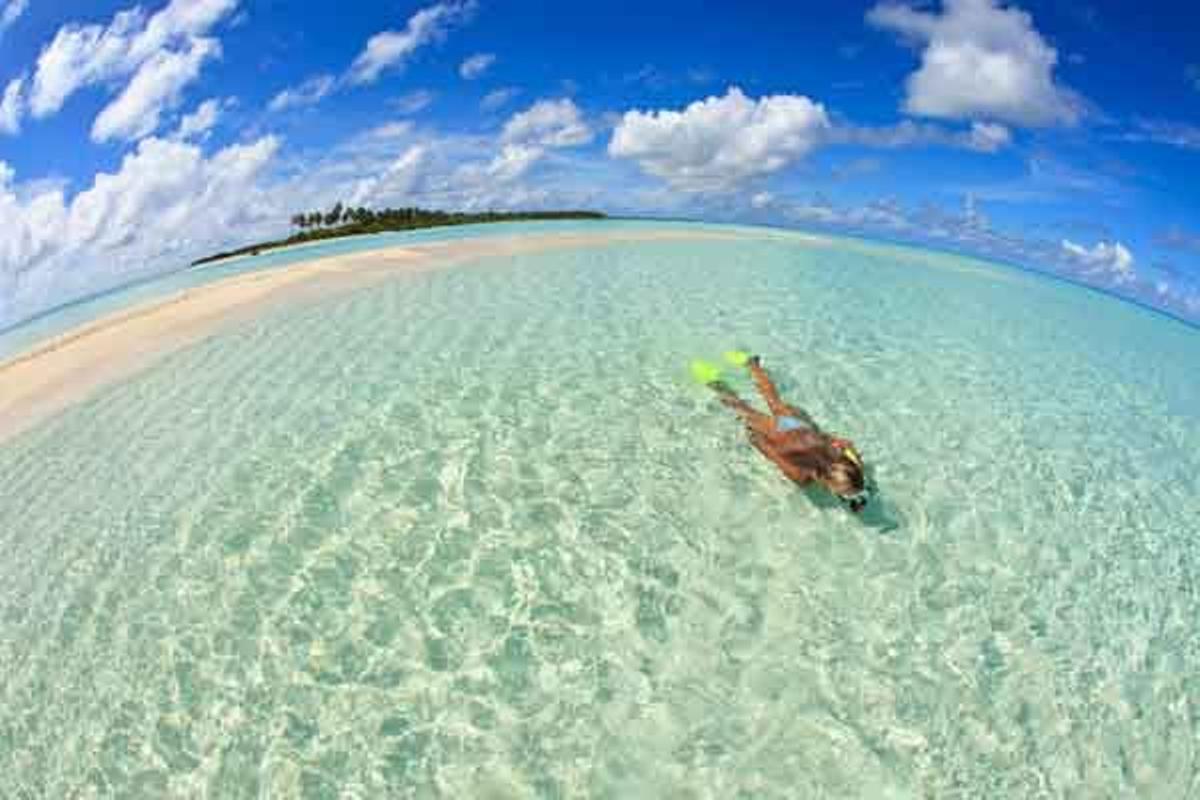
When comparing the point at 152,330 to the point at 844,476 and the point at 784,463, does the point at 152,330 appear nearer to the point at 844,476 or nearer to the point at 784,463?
the point at 784,463

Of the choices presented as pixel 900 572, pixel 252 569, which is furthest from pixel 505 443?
pixel 900 572

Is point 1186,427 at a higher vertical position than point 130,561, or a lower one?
lower

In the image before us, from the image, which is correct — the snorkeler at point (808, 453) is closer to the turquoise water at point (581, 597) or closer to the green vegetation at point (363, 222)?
the turquoise water at point (581, 597)

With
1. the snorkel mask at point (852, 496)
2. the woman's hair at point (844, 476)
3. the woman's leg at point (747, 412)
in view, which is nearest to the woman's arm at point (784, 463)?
the woman's leg at point (747, 412)

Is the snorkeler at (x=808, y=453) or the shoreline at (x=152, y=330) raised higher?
the shoreline at (x=152, y=330)

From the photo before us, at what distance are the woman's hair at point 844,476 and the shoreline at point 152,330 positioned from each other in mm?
12166

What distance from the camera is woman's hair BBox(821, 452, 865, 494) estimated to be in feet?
19.4

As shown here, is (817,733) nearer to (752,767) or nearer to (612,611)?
(752,767)

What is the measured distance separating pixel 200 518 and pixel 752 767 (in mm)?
5729

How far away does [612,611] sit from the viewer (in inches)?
189

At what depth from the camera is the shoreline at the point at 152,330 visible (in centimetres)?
1169

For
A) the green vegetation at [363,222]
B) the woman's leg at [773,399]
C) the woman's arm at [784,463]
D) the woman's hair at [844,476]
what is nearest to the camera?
the woman's hair at [844,476]

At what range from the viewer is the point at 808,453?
629 centimetres

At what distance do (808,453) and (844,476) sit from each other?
0.46 m
